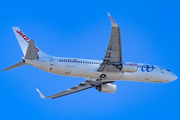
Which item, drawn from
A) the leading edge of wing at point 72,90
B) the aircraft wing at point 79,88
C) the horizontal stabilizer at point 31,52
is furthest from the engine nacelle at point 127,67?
the horizontal stabilizer at point 31,52

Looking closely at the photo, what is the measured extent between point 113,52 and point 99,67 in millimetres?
3744

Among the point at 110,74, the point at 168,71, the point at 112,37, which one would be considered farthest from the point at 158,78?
the point at 112,37

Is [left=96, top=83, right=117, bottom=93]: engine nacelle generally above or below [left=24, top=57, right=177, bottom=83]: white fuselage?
below

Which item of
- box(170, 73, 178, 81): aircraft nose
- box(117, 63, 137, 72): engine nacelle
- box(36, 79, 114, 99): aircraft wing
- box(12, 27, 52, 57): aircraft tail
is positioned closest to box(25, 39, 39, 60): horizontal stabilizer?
box(12, 27, 52, 57): aircraft tail

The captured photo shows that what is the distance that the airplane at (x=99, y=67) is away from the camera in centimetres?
3055

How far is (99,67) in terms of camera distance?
34031mm

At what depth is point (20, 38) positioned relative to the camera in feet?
114

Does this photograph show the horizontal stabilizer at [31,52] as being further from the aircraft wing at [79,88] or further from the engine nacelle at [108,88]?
the engine nacelle at [108,88]

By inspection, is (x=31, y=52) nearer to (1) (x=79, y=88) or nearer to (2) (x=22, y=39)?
(2) (x=22, y=39)

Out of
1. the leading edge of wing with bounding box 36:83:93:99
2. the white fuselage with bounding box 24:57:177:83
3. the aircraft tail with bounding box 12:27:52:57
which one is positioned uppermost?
the aircraft tail with bounding box 12:27:52:57

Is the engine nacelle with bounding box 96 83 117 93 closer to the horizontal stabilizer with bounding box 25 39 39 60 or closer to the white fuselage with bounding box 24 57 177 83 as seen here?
the white fuselage with bounding box 24 57 177 83

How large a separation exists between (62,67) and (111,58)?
5950mm

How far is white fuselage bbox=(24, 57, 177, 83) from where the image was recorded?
106ft

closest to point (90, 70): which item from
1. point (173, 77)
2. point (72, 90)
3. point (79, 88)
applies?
point (79, 88)
